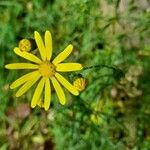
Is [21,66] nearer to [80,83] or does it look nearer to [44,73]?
[44,73]

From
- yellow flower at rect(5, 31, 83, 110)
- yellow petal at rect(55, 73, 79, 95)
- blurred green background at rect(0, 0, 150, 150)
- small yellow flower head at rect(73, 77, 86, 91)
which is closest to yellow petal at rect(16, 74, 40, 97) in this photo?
yellow flower at rect(5, 31, 83, 110)

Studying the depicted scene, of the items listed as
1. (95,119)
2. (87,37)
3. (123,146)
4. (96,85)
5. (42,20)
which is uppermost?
(42,20)

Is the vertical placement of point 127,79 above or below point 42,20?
below

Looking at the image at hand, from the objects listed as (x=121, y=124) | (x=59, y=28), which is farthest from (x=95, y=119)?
(x=59, y=28)

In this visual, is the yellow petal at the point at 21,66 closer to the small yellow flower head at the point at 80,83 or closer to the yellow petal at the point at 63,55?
the yellow petal at the point at 63,55

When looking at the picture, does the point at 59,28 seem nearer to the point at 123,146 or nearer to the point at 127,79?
the point at 127,79

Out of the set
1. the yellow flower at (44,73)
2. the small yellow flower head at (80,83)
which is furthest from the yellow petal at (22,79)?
the small yellow flower head at (80,83)
